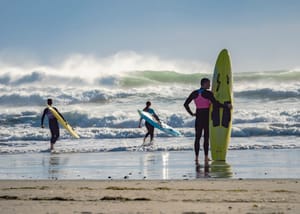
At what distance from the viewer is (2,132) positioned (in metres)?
26.6

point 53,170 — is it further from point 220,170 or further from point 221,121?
point 221,121

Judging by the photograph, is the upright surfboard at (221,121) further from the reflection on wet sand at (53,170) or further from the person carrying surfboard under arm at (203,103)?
the reflection on wet sand at (53,170)

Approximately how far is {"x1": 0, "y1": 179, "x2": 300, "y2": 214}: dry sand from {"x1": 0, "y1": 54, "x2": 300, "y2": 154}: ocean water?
861cm

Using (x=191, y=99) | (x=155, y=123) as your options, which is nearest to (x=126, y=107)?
(x=155, y=123)

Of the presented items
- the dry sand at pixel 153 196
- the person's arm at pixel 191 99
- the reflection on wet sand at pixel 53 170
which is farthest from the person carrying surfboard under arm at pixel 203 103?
the dry sand at pixel 153 196

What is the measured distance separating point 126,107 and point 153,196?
28923mm

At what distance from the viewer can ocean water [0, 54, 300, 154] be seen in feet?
66.6

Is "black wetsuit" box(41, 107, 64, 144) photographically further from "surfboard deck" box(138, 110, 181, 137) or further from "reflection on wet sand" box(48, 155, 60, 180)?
"reflection on wet sand" box(48, 155, 60, 180)

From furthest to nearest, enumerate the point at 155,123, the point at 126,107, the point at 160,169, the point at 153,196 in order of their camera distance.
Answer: the point at 126,107, the point at 155,123, the point at 160,169, the point at 153,196

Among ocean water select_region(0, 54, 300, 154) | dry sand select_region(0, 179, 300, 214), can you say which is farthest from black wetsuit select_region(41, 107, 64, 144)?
dry sand select_region(0, 179, 300, 214)

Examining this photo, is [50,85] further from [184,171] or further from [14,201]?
[14,201]

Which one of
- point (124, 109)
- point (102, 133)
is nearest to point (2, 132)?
point (102, 133)

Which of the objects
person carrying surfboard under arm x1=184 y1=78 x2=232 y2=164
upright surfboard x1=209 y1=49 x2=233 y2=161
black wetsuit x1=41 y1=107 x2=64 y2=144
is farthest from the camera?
black wetsuit x1=41 y1=107 x2=64 y2=144

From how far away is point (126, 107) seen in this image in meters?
35.3
